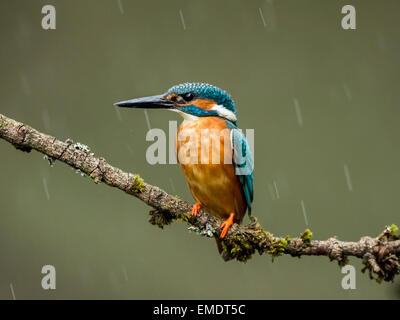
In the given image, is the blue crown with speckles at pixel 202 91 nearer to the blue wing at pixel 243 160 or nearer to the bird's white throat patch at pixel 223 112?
the bird's white throat patch at pixel 223 112

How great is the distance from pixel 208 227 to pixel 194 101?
0.72 m

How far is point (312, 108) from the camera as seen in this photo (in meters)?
5.00

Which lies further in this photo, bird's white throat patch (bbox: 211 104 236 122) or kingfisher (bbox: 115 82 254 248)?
bird's white throat patch (bbox: 211 104 236 122)

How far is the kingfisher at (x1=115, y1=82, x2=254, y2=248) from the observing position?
2.64m

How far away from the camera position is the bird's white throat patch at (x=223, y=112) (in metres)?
2.76

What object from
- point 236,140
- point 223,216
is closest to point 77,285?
point 223,216

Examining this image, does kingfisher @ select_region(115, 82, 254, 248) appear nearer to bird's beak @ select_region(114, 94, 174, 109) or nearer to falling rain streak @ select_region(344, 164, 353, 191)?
bird's beak @ select_region(114, 94, 174, 109)

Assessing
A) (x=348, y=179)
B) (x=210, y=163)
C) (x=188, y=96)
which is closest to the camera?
(x=210, y=163)

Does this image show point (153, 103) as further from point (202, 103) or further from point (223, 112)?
point (223, 112)

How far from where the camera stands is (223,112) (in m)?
2.78

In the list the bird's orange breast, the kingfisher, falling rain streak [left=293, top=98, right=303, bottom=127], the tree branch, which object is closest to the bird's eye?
the kingfisher

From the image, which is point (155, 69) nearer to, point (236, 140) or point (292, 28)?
point (292, 28)

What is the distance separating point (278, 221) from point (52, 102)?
225cm

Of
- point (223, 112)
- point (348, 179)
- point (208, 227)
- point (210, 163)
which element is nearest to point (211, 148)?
point (210, 163)
